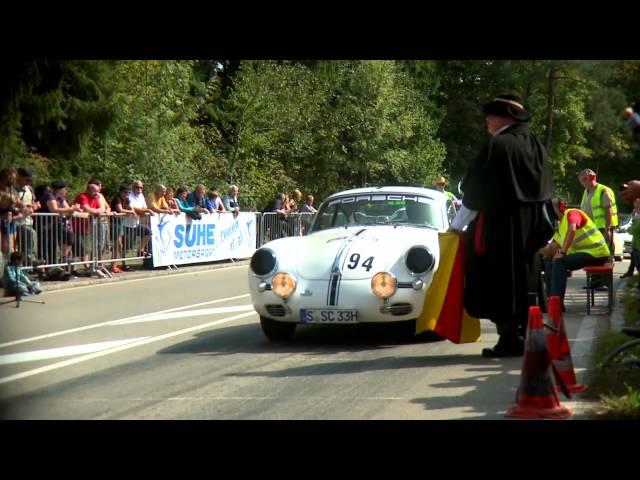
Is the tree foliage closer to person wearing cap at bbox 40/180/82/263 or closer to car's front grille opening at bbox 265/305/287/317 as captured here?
person wearing cap at bbox 40/180/82/263

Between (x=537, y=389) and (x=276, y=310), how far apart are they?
12.6 ft

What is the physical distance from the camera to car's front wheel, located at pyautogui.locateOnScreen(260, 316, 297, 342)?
411 inches

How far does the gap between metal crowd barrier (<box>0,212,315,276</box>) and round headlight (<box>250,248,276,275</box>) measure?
5.39m

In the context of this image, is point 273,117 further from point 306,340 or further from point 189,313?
point 306,340

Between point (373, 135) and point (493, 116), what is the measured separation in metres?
30.4

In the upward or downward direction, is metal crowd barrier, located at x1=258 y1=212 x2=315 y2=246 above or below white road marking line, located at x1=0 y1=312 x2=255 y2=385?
above

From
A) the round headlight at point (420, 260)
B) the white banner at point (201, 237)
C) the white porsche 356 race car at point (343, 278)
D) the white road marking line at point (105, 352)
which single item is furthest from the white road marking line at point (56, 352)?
the white banner at point (201, 237)

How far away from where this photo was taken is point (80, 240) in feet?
61.3

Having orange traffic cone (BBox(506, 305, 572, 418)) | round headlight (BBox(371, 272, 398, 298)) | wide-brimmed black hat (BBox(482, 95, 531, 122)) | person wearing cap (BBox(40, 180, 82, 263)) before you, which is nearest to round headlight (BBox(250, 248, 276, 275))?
round headlight (BBox(371, 272, 398, 298))

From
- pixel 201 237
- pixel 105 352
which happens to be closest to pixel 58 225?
pixel 201 237

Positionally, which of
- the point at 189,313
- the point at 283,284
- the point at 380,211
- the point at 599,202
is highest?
the point at 599,202
